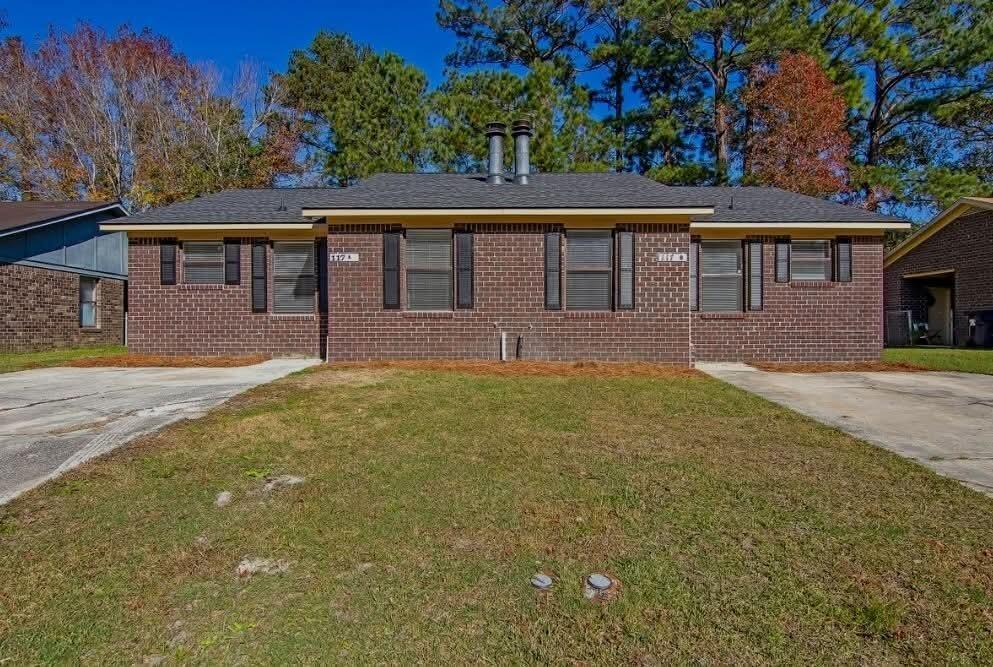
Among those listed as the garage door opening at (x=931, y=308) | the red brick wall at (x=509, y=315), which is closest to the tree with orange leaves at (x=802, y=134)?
the garage door opening at (x=931, y=308)

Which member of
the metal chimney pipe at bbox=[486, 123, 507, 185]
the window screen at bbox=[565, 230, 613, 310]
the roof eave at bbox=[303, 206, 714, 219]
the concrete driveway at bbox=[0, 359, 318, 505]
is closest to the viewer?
the concrete driveway at bbox=[0, 359, 318, 505]

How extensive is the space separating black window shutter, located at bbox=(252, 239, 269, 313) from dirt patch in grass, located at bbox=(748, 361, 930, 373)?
9.90 meters

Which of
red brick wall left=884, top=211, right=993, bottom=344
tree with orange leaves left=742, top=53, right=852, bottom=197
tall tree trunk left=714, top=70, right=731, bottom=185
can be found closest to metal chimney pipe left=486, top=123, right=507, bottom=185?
tree with orange leaves left=742, top=53, right=852, bottom=197

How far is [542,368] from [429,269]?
2830mm

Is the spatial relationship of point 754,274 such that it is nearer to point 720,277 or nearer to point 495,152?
point 720,277

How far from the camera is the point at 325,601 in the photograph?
78.1 inches

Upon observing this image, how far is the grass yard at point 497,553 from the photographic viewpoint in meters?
1.76

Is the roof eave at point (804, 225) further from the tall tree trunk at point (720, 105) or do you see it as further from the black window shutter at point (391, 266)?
the tall tree trunk at point (720, 105)

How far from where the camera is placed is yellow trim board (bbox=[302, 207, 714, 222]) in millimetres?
8680

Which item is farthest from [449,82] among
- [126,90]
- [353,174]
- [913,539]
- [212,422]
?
[913,539]

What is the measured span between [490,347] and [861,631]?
758 centimetres

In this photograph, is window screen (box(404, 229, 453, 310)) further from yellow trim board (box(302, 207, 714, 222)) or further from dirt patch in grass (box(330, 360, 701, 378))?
dirt patch in grass (box(330, 360, 701, 378))

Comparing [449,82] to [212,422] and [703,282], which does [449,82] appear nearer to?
[703,282]

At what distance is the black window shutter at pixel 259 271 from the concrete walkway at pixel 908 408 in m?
8.84
